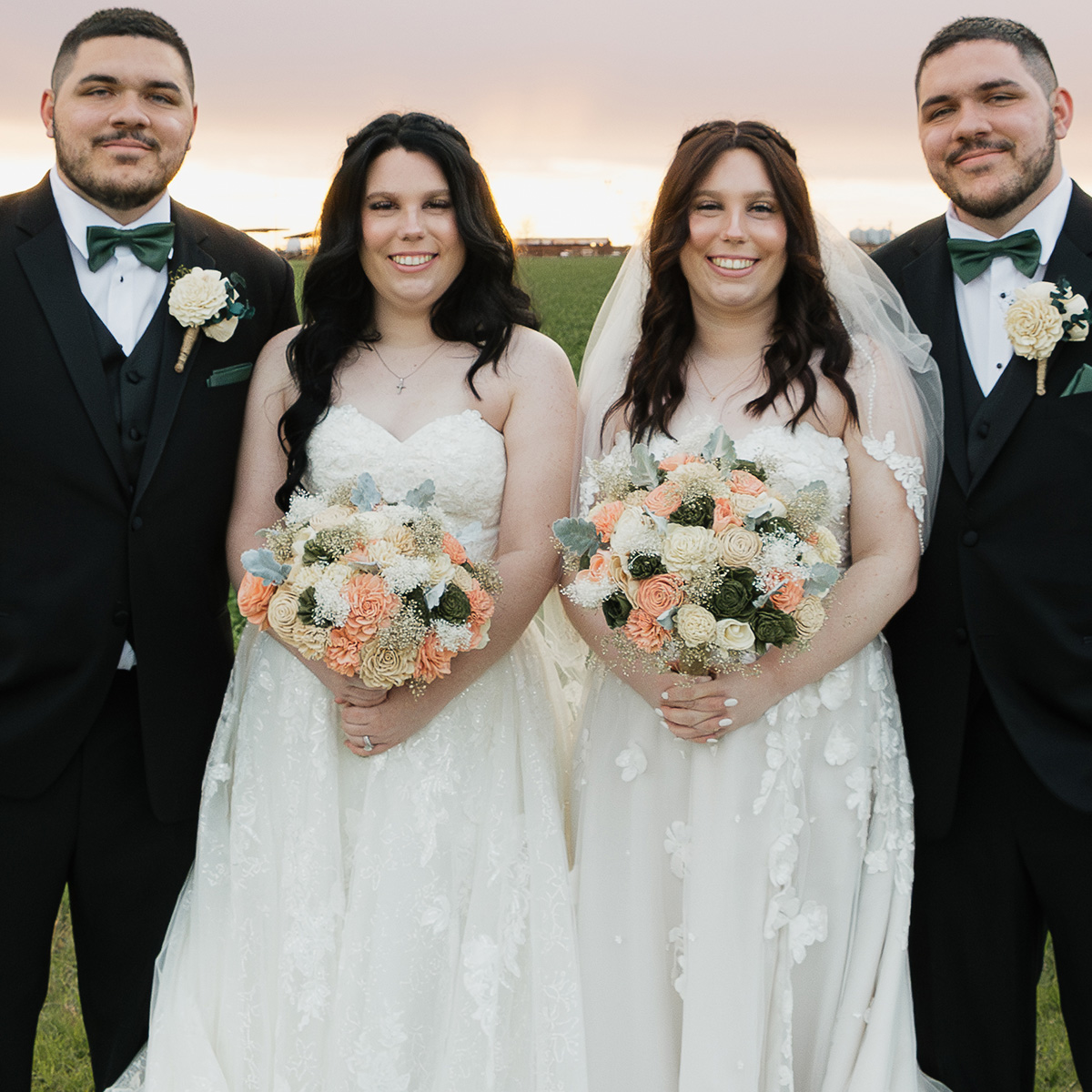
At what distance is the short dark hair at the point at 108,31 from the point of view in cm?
391

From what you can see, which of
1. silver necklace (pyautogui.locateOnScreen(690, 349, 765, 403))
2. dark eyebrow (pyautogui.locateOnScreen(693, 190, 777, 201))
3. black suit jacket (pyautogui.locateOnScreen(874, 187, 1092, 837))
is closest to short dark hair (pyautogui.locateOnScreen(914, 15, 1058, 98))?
black suit jacket (pyautogui.locateOnScreen(874, 187, 1092, 837))

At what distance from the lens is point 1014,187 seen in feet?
12.6

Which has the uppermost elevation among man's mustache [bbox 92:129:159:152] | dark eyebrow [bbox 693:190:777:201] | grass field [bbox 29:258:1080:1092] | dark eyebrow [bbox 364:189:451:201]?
man's mustache [bbox 92:129:159:152]

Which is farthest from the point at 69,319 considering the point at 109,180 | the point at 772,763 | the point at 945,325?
the point at 945,325

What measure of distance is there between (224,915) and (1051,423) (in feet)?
10.2

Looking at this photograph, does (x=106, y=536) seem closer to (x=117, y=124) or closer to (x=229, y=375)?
(x=229, y=375)

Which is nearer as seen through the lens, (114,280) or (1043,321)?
(1043,321)

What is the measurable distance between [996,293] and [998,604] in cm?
104

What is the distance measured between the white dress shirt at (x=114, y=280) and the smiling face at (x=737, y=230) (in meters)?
1.83

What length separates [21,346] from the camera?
366 cm

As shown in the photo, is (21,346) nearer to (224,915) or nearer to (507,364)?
(507,364)

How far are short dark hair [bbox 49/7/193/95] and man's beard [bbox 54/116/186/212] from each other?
0.69 ft

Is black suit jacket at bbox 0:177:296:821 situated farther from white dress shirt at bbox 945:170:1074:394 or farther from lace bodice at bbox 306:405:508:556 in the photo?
white dress shirt at bbox 945:170:1074:394

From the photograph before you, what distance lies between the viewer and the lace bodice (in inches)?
152
